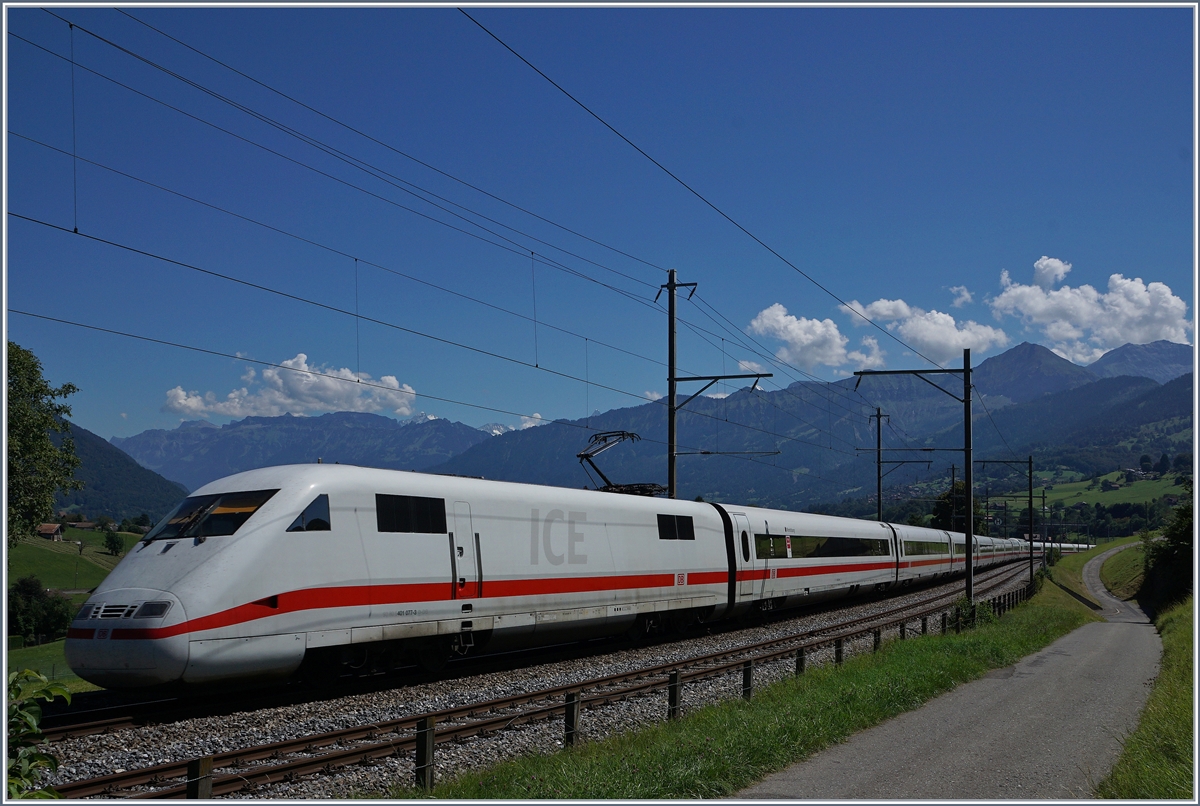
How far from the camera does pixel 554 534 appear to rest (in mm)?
19375

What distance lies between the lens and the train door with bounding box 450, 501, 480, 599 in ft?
54.3

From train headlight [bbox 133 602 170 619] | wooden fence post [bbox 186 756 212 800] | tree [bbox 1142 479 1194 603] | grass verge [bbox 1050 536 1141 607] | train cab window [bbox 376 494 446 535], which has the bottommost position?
grass verge [bbox 1050 536 1141 607]

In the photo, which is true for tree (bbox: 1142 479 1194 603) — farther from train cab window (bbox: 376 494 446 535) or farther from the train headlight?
the train headlight

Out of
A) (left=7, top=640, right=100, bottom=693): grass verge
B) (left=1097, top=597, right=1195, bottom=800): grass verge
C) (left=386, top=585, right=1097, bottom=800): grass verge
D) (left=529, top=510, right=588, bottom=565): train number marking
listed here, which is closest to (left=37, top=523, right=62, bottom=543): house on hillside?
(left=7, top=640, right=100, bottom=693): grass verge

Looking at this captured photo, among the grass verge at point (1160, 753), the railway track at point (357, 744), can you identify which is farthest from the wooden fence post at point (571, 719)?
the grass verge at point (1160, 753)

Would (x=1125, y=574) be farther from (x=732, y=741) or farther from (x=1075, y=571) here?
(x=732, y=741)

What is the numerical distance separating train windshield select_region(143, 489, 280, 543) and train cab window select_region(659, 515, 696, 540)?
36.9ft

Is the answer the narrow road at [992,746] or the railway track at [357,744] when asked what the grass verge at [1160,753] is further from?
the railway track at [357,744]

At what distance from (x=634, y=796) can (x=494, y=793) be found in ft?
4.71

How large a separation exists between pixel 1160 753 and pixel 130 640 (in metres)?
13.0

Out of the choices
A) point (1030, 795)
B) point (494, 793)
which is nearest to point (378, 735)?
point (494, 793)

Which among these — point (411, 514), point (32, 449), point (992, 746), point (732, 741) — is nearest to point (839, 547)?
point (992, 746)

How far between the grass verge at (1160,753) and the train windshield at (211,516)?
1152 cm

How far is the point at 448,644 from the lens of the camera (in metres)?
16.8
